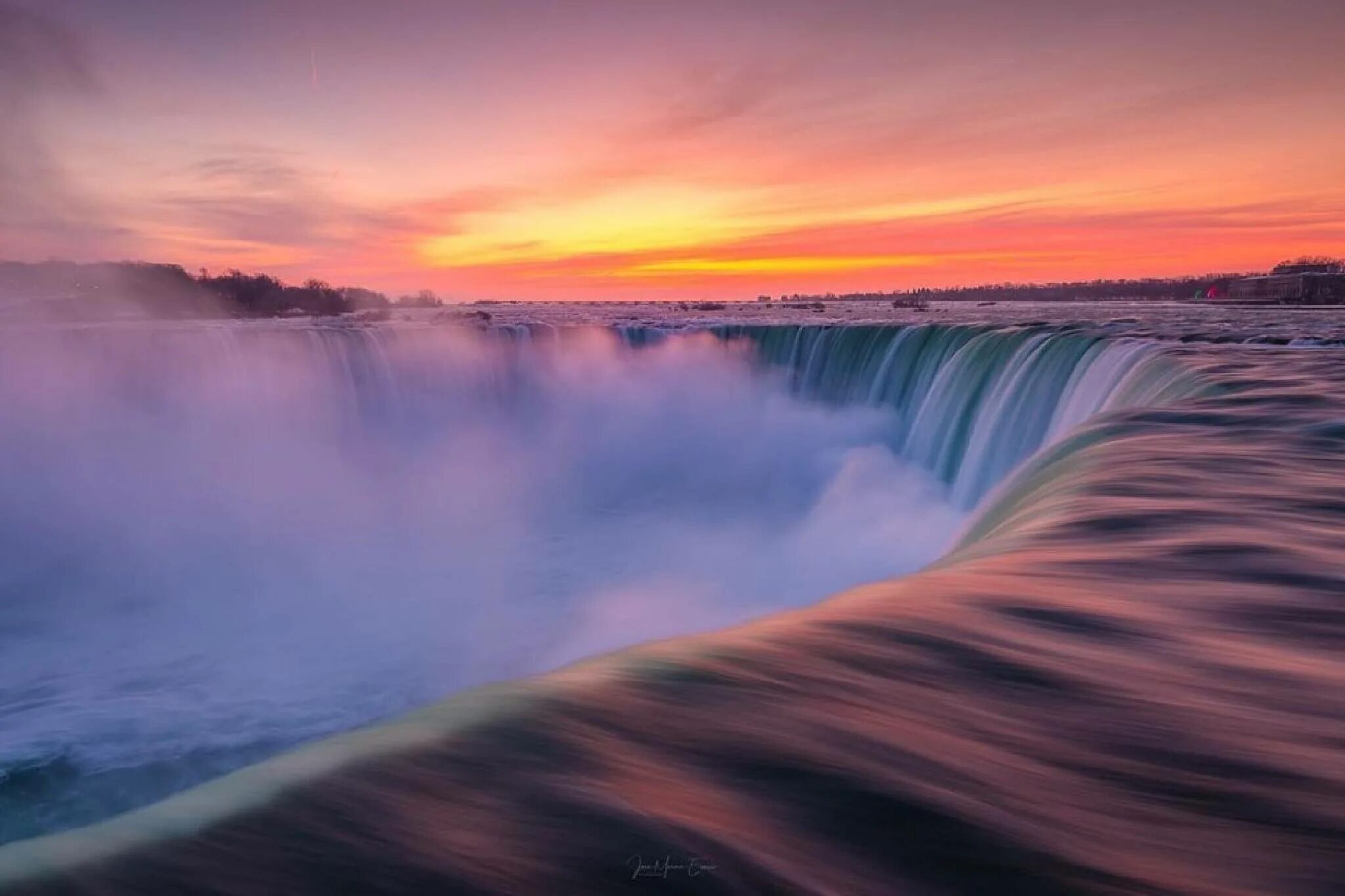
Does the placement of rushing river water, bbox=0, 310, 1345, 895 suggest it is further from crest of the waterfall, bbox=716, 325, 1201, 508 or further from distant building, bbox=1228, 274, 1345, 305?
distant building, bbox=1228, 274, 1345, 305

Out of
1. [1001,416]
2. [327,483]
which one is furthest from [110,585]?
[1001,416]

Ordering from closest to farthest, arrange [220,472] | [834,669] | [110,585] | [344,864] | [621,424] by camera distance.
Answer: [344,864]
[834,669]
[110,585]
[220,472]
[621,424]

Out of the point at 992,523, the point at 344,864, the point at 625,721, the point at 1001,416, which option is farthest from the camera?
the point at 1001,416

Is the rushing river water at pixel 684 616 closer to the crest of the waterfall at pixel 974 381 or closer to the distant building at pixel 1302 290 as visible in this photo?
the crest of the waterfall at pixel 974 381

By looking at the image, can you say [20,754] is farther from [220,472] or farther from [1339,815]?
[220,472]

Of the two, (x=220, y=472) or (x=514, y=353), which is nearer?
(x=220, y=472)

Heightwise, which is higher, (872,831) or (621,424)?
(872,831)

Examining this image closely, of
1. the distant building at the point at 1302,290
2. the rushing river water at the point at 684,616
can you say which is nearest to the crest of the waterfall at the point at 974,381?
the rushing river water at the point at 684,616
